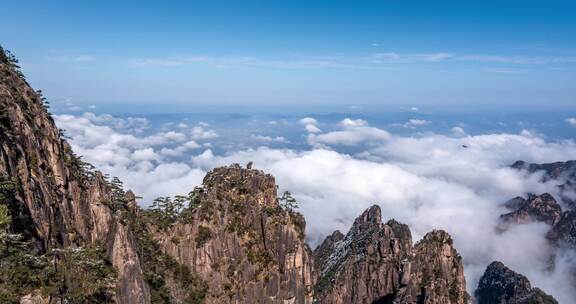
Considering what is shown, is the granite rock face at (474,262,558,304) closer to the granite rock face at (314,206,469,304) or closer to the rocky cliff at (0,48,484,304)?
the granite rock face at (314,206,469,304)

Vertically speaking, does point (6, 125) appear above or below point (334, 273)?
above

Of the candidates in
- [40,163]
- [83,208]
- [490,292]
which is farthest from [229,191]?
[490,292]

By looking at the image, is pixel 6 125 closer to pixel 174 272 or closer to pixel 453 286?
pixel 174 272

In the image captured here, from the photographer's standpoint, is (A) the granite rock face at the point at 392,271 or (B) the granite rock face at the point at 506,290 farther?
(B) the granite rock face at the point at 506,290

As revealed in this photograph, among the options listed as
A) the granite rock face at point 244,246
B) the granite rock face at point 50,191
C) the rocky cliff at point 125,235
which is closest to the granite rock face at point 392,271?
the rocky cliff at point 125,235

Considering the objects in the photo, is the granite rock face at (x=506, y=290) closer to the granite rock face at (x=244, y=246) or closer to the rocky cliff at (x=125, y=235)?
the rocky cliff at (x=125, y=235)

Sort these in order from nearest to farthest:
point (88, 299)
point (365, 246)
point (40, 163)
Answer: point (88, 299) < point (40, 163) < point (365, 246)
